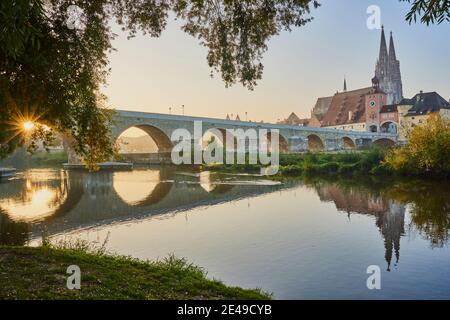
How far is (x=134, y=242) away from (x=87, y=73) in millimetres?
5162

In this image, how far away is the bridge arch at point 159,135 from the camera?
52603mm

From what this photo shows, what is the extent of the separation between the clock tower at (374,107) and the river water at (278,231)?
73559 mm

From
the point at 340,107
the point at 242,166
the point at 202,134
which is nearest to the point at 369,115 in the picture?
the point at 340,107

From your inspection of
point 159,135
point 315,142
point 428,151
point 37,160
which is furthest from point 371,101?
point 37,160

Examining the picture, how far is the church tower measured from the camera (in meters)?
107

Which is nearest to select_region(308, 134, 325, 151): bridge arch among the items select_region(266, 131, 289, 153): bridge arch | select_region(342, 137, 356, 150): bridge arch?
select_region(342, 137, 356, 150): bridge arch

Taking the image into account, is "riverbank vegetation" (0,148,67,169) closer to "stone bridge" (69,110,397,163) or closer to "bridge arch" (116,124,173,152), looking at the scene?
"stone bridge" (69,110,397,163)

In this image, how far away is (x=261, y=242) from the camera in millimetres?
11508

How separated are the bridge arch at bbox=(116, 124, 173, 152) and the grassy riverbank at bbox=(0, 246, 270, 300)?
43508 mm

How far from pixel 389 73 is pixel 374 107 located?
18.0 metres

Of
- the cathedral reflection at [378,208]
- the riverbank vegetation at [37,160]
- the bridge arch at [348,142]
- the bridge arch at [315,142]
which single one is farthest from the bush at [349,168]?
the bridge arch at [348,142]

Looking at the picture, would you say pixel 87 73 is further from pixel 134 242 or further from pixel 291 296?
pixel 291 296

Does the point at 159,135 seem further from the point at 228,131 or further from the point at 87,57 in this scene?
the point at 87,57

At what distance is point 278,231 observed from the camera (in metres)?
13.0
